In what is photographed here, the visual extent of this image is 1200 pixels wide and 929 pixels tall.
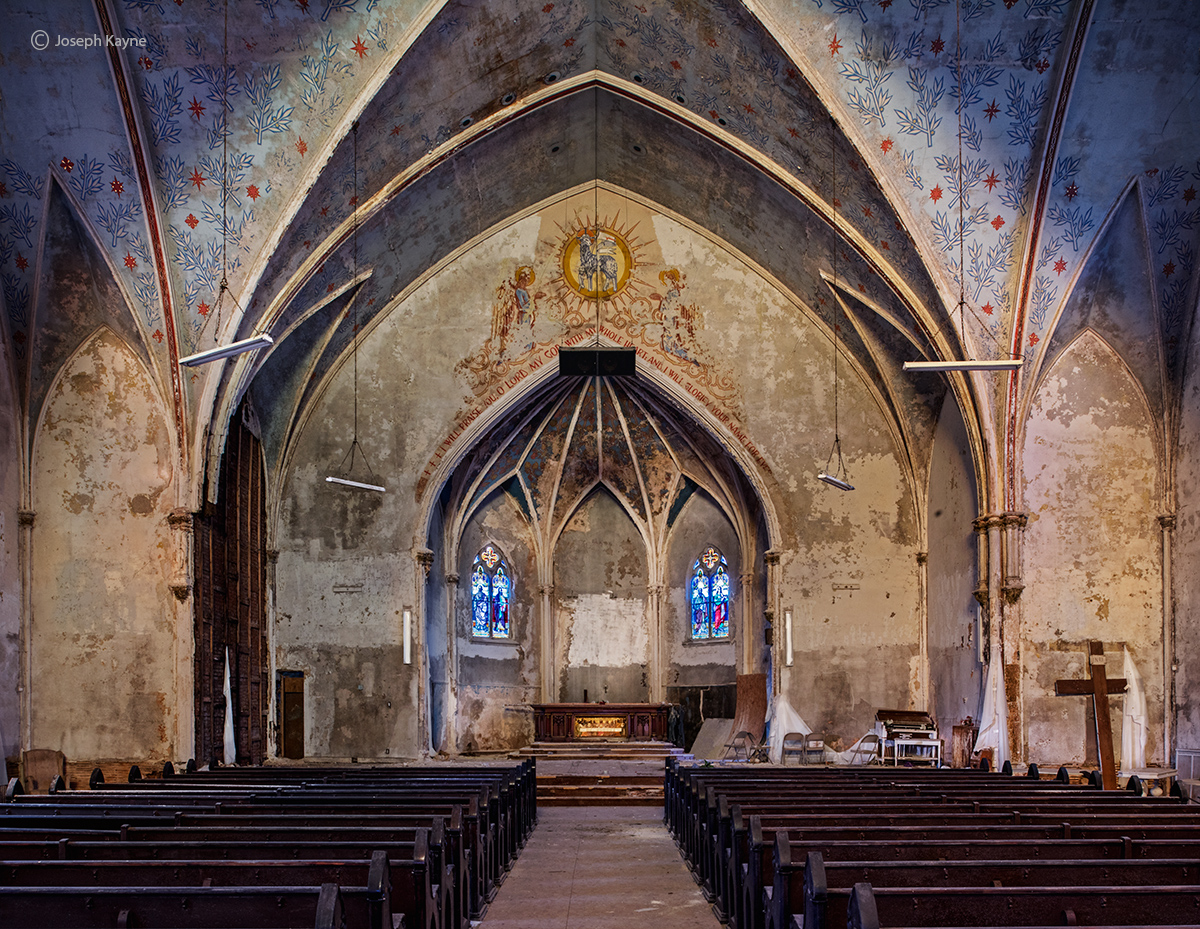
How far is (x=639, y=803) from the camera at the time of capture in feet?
58.0

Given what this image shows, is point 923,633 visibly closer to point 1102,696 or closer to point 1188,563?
point 1188,563

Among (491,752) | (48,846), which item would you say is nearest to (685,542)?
(491,752)

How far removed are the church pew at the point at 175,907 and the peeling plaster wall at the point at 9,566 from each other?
11481 millimetres

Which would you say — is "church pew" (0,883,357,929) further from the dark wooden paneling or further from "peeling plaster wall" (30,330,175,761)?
the dark wooden paneling

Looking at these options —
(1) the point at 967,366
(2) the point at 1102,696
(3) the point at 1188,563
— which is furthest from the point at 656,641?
(2) the point at 1102,696

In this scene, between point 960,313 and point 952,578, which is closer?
point 960,313

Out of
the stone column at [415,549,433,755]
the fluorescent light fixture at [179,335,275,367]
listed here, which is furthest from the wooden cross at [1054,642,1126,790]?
the stone column at [415,549,433,755]

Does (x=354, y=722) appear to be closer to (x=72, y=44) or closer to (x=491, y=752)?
(x=491, y=752)

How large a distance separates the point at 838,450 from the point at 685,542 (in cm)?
766

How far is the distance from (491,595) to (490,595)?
0.17 ft

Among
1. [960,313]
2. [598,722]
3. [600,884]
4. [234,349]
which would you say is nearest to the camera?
[600,884]

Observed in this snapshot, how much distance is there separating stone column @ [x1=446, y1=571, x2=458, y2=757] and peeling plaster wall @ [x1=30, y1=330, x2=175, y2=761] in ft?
28.1

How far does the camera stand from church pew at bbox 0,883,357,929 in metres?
Result: 5.04

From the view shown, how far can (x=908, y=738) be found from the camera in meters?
19.3
